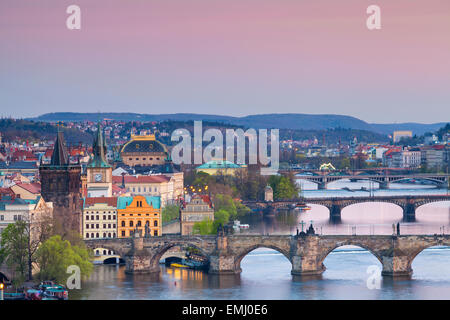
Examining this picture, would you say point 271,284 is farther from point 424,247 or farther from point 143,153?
point 143,153

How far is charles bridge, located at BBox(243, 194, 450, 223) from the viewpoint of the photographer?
89.4m

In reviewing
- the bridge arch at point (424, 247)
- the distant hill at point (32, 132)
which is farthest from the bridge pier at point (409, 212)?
the distant hill at point (32, 132)

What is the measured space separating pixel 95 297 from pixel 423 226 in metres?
29.5

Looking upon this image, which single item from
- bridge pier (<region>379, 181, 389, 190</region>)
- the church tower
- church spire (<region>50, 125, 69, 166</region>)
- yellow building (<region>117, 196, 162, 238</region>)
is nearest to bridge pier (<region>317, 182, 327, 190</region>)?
bridge pier (<region>379, 181, 389, 190</region>)

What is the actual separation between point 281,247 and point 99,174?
65.4 feet

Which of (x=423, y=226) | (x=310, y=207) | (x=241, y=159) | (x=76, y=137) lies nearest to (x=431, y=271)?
(x=423, y=226)

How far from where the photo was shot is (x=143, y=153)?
11369 centimetres

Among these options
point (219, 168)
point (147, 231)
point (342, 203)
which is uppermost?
point (219, 168)

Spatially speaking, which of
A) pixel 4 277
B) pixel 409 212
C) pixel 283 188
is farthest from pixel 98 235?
pixel 283 188

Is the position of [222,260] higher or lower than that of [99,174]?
lower

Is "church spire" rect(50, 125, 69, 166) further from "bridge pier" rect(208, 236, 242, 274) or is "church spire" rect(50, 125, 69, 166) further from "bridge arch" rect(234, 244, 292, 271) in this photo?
"bridge arch" rect(234, 244, 292, 271)

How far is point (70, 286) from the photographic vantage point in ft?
174

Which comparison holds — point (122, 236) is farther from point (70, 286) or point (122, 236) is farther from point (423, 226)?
point (423, 226)

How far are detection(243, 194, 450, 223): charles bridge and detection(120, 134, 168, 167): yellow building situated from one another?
17.6 meters
